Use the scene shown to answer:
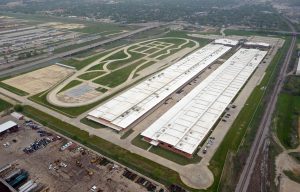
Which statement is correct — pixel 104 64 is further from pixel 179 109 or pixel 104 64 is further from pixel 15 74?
pixel 179 109

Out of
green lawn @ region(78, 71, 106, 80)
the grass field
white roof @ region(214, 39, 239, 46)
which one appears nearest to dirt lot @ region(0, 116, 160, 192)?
the grass field

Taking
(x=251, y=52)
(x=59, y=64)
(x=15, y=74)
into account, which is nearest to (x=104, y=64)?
(x=59, y=64)

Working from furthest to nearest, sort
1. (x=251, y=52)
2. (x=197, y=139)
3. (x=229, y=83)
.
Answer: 1. (x=251, y=52)
2. (x=229, y=83)
3. (x=197, y=139)

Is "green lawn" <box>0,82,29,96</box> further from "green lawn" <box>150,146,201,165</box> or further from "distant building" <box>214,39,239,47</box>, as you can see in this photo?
"distant building" <box>214,39,239,47</box>

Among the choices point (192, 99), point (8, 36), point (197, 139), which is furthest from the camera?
point (8, 36)

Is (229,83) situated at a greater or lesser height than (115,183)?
greater

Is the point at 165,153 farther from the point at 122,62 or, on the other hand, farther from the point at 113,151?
the point at 122,62

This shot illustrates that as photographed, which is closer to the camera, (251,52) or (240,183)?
(240,183)
